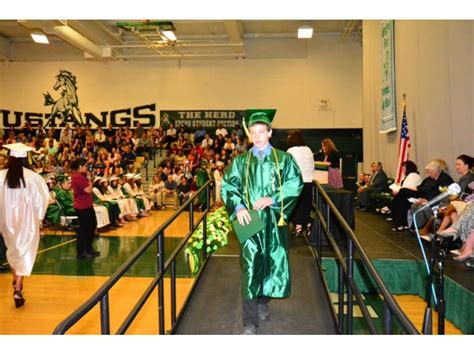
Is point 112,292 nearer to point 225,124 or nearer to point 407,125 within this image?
point 407,125

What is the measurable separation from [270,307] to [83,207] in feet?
15.0

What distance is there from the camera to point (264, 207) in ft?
9.91

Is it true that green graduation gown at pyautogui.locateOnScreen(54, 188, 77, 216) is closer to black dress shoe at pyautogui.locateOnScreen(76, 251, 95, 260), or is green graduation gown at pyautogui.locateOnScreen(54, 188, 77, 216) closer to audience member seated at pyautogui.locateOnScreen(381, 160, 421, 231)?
black dress shoe at pyautogui.locateOnScreen(76, 251, 95, 260)

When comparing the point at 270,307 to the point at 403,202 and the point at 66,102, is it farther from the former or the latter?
the point at 66,102

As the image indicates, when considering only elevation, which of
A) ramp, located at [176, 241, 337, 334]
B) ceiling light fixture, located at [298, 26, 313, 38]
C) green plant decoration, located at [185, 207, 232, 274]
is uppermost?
ceiling light fixture, located at [298, 26, 313, 38]

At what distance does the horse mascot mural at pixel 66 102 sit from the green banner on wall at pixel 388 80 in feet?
45.3

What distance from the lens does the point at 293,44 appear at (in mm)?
19641

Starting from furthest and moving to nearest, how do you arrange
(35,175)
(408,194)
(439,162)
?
(408,194) < (439,162) < (35,175)

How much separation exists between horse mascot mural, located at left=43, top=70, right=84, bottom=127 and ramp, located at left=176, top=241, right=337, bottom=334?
1792cm

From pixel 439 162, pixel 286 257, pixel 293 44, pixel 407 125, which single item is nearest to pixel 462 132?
pixel 439 162

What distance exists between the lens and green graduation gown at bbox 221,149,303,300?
305 centimetres

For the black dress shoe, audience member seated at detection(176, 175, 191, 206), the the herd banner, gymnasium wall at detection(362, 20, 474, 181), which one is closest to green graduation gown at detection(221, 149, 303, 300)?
gymnasium wall at detection(362, 20, 474, 181)

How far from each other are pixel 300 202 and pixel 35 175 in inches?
119

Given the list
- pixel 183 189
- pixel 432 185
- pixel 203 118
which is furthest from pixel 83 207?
pixel 203 118
